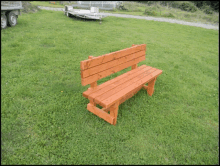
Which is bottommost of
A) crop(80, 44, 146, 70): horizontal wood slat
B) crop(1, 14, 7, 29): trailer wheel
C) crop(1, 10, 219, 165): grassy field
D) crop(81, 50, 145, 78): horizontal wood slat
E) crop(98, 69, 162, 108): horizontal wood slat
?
crop(1, 10, 219, 165): grassy field

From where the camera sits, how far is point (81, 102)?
3623mm

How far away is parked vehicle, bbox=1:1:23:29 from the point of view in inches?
307

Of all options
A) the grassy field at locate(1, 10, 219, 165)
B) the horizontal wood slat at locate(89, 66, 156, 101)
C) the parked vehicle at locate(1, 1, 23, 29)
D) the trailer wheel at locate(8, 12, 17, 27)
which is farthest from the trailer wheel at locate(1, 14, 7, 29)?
the horizontal wood slat at locate(89, 66, 156, 101)

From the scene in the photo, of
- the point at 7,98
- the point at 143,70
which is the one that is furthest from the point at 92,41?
the point at 7,98

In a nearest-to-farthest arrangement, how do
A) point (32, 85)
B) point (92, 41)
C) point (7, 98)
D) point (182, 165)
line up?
point (182, 165) < point (7, 98) < point (32, 85) < point (92, 41)

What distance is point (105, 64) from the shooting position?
2.95m

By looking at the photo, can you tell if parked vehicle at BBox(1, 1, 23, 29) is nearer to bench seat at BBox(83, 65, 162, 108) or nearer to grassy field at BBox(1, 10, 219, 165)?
grassy field at BBox(1, 10, 219, 165)

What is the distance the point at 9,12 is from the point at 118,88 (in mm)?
8136

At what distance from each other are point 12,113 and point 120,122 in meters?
2.03

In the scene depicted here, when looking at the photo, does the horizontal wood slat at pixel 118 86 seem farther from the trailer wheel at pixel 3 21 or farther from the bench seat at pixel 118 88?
the trailer wheel at pixel 3 21

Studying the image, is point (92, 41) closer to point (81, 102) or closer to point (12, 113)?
point (81, 102)

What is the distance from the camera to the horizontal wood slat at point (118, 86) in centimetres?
283

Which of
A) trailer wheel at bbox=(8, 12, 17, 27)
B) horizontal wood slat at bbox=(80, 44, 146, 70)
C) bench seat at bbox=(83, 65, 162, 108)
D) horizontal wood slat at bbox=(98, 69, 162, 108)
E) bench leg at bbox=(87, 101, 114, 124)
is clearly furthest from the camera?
trailer wheel at bbox=(8, 12, 17, 27)

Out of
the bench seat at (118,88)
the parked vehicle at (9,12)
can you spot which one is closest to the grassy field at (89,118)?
the bench seat at (118,88)
